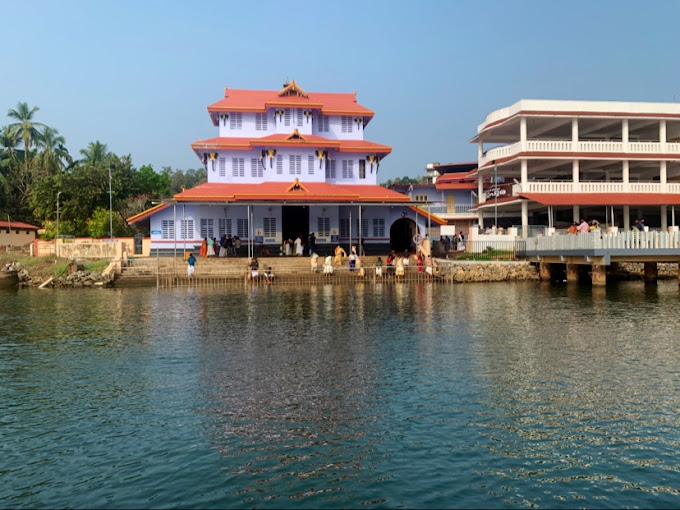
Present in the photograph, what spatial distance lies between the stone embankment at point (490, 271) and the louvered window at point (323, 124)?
17377 millimetres

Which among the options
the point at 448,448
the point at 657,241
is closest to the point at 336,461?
the point at 448,448

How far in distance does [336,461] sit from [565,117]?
40.7 metres

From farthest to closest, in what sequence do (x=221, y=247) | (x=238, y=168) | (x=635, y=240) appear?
(x=238, y=168), (x=221, y=247), (x=635, y=240)

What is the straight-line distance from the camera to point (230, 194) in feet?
134

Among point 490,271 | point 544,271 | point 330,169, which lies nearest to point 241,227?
point 330,169

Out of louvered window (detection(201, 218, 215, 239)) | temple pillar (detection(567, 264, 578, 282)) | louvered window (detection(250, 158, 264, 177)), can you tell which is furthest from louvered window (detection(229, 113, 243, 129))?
temple pillar (detection(567, 264, 578, 282))

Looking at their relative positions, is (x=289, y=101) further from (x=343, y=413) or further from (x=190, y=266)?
(x=343, y=413)

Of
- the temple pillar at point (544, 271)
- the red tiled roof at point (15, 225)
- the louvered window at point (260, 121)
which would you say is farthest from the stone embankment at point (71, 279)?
the temple pillar at point (544, 271)

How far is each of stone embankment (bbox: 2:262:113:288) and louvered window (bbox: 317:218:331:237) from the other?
15.7 meters

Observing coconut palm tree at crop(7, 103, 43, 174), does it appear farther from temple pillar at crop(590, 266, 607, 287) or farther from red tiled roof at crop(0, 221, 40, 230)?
temple pillar at crop(590, 266, 607, 287)

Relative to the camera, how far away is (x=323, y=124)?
1882 inches

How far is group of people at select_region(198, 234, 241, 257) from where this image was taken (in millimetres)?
40062

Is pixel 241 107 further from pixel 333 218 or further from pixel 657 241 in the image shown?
pixel 657 241

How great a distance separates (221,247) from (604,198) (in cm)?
2809
